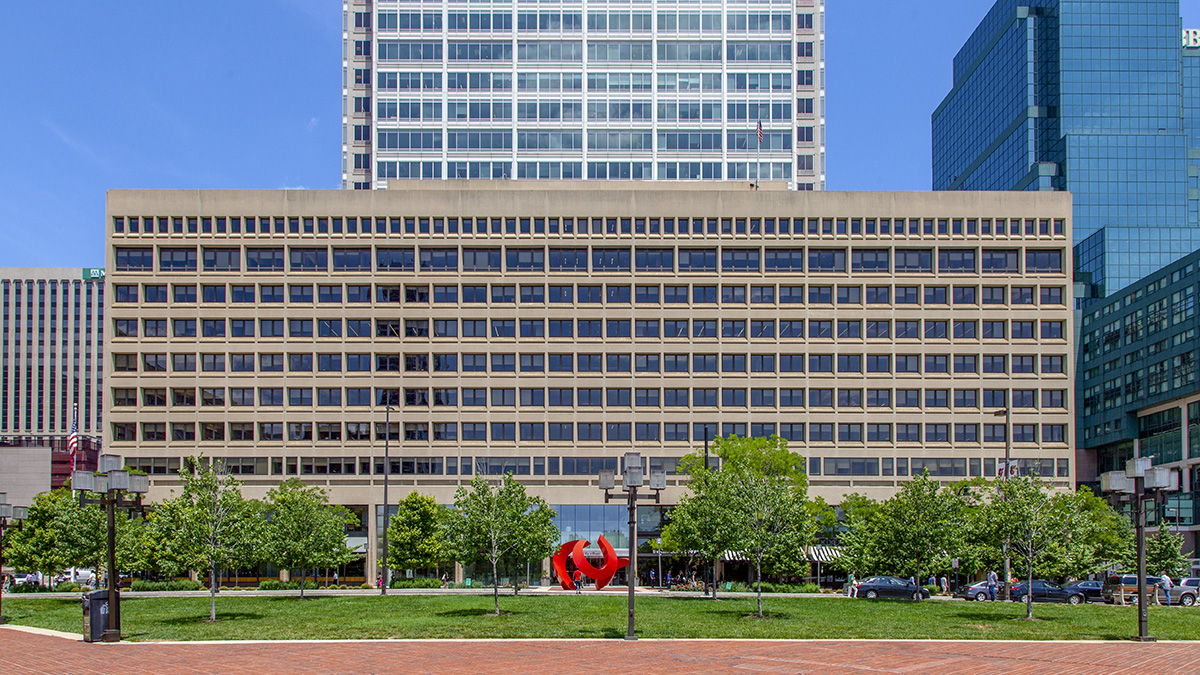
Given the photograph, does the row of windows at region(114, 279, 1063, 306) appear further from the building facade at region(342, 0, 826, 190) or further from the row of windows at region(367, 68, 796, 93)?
the row of windows at region(367, 68, 796, 93)

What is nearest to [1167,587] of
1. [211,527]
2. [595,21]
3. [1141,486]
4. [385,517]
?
[1141,486]

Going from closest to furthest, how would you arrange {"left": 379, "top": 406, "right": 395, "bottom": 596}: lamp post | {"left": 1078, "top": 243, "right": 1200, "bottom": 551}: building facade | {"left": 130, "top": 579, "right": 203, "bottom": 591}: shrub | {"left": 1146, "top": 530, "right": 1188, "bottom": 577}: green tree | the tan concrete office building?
{"left": 379, "top": 406, "right": 395, "bottom": 596}: lamp post → {"left": 1146, "top": 530, "right": 1188, "bottom": 577}: green tree → {"left": 130, "top": 579, "right": 203, "bottom": 591}: shrub → the tan concrete office building → {"left": 1078, "top": 243, "right": 1200, "bottom": 551}: building facade

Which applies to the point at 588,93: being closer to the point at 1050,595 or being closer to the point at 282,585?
the point at 282,585

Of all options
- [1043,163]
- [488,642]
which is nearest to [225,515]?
[488,642]

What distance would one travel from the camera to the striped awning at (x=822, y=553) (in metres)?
71.6

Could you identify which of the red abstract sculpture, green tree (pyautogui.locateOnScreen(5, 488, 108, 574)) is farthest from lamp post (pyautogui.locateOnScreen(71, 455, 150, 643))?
the red abstract sculpture

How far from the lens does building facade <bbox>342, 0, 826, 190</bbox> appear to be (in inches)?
4574

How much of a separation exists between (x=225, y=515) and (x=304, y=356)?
45.2 metres

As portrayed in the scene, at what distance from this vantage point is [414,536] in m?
73.3

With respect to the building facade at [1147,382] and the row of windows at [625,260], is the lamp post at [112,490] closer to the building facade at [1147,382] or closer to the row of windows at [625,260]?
the row of windows at [625,260]

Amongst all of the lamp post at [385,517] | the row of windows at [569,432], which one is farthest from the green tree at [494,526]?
the row of windows at [569,432]

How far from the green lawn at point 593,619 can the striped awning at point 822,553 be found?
19.0 meters

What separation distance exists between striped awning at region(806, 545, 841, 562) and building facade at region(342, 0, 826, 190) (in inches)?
1994

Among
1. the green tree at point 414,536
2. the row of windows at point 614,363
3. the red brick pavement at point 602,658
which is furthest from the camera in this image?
the row of windows at point 614,363
